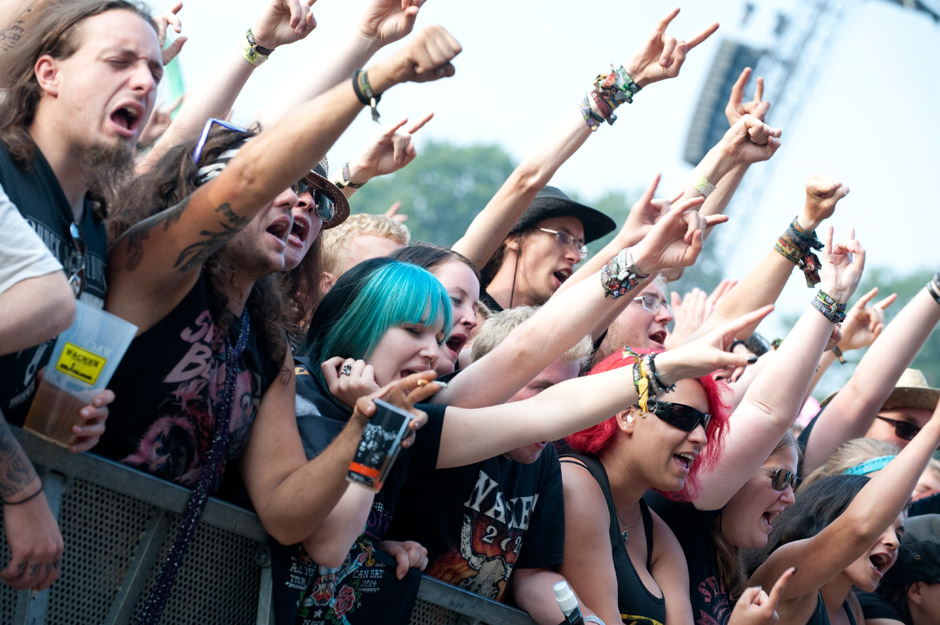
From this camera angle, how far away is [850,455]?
5023 millimetres

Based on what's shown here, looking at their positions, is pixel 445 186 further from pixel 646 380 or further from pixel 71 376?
pixel 71 376

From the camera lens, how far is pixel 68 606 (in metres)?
2.40

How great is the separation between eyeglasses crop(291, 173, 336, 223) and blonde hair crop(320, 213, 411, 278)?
113 centimetres

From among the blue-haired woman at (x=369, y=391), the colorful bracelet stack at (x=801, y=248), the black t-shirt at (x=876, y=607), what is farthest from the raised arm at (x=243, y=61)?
the black t-shirt at (x=876, y=607)

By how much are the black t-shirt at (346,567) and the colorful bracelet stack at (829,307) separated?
67.3 inches

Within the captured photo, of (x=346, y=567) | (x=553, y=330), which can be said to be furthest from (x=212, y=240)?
(x=553, y=330)

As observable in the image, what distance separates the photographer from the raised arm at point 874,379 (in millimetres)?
4707

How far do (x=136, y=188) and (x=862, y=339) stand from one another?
4233 millimetres

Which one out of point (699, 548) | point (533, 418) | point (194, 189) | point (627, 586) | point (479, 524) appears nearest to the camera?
point (194, 189)

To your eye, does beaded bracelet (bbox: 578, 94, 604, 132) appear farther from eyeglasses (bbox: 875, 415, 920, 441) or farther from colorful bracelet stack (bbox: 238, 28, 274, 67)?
eyeglasses (bbox: 875, 415, 920, 441)

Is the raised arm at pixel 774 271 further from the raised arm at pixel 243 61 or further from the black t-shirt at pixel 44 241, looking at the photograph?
the black t-shirt at pixel 44 241

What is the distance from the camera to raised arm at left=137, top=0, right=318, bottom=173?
380cm

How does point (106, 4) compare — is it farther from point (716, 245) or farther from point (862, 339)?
point (716, 245)

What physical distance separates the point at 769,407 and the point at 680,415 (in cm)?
44
